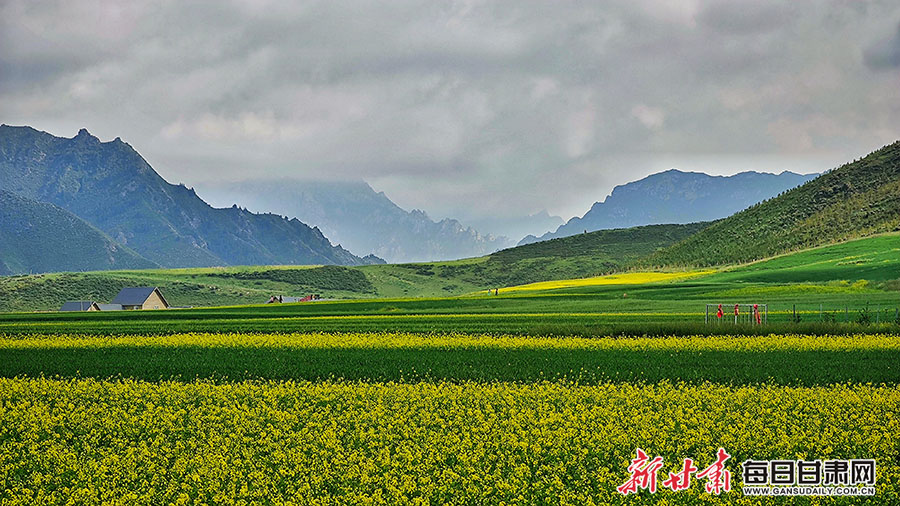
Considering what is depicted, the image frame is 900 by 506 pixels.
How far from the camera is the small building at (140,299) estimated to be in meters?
112

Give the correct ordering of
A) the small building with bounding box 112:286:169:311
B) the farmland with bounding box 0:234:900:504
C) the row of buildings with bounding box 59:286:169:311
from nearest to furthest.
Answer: the farmland with bounding box 0:234:900:504 → the small building with bounding box 112:286:169:311 → the row of buildings with bounding box 59:286:169:311

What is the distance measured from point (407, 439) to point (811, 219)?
14056 centimetres

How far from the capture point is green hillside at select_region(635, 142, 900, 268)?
124 metres

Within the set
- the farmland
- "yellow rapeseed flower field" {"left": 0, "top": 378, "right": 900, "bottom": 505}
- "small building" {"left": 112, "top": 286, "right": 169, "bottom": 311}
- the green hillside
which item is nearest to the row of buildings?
"small building" {"left": 112, "top": 286, "right": 169, "bottom": 311}

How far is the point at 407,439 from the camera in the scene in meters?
14.7

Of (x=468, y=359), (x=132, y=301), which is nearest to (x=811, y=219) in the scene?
(x=132, y=301)

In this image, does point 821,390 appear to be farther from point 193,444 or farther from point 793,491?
point 193,444

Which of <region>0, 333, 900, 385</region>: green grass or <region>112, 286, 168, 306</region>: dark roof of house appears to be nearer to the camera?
<region>0, 333, 900, 385</region>: green grass

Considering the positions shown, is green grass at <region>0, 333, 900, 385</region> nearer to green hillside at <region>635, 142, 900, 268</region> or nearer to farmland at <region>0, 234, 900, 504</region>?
farmland at <region>0, 234, 900, 504</region>

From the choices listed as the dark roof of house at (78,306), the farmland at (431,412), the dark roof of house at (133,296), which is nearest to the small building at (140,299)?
the dark roof of house at (133,296)

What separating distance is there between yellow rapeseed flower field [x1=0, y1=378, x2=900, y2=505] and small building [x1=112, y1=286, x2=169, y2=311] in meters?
98.4

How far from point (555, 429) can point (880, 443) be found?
20.1ft

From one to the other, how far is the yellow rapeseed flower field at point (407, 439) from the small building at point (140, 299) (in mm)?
98432

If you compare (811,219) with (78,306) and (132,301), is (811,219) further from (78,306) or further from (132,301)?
(78,306)
